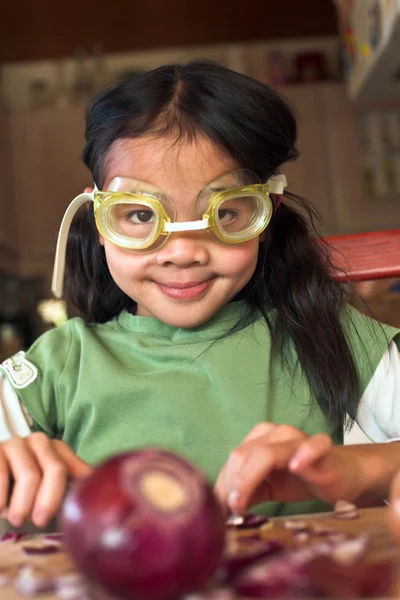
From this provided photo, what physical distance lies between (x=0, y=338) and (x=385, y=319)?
3079 mm

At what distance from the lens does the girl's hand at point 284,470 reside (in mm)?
587

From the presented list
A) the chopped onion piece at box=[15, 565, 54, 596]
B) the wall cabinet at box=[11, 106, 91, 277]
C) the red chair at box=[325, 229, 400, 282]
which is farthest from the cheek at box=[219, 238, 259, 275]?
the wall cabinet at box=[11, 106, 91, 277]

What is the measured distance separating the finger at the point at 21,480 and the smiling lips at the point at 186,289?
39cm

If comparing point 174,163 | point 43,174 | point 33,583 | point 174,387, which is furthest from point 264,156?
point 43,174

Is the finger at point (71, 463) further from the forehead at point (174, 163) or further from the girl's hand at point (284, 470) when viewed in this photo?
the forehead at point (174, 163)

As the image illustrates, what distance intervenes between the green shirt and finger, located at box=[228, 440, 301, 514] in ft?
1.21

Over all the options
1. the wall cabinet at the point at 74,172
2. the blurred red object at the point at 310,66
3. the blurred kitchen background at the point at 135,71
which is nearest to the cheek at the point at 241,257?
the blurred kitchen background at the point at 135,71

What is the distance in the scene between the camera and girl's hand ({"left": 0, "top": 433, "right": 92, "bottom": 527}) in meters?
0.62

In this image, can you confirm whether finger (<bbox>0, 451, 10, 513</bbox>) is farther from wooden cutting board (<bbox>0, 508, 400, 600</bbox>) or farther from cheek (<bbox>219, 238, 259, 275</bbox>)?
cheek (<bbox>219, 238, 259, 275</bbox>)

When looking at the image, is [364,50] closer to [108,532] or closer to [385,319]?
[385,319]

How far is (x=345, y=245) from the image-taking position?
1.21m

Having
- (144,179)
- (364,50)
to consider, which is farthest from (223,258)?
(364,50)

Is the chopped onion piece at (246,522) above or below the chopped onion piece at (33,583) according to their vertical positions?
below

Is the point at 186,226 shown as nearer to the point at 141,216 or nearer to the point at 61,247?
the point at 141,216
